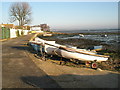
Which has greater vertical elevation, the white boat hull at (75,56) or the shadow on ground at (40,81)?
the white boat hull at (75,56)

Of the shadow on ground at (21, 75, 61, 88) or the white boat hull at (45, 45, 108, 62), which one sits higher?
the white boat hull at (45, 45, 108, 62)

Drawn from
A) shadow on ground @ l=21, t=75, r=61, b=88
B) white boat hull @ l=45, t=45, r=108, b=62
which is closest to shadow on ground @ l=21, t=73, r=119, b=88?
shadow on ground @ l=21, t=75, r=61, b=88

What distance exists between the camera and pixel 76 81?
617 centimetres

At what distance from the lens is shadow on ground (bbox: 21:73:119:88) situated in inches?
223

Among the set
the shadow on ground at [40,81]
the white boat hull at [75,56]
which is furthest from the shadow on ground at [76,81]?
the white boat hull at [75,56]

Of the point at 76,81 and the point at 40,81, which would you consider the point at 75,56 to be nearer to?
the point at 76,81

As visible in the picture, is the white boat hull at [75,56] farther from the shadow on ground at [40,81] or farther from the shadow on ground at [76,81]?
the shadow on ground at [40,81]

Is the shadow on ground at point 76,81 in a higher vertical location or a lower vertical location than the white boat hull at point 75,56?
lower

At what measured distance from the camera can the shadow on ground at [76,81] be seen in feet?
18.6

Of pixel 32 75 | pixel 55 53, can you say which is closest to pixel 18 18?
pixel 55 53

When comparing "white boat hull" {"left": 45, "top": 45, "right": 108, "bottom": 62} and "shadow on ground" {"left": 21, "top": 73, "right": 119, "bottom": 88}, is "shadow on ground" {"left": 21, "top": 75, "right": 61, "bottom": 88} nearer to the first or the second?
"shadow on ground" {"left": 21, "top": 73, "right": 119, "bottom": 88}

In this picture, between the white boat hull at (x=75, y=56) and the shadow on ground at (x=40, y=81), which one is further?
the white boat hull at (x=75, y=56)

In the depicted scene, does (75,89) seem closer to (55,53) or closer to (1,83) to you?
(1,83)

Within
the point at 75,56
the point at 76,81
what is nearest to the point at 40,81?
the point at 76,81
